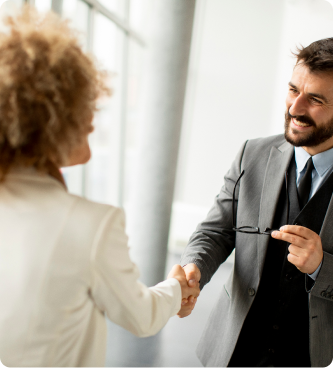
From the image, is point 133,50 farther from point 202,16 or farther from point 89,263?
point 89,263

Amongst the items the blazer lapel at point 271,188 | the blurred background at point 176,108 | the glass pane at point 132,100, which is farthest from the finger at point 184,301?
the glass pane at point 132,100

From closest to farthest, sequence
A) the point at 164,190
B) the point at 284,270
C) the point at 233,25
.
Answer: the point at 284,270, the point at 164,190, the point at 233,25

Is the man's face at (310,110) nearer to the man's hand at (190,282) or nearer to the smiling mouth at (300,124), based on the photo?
the smiling mouth at (300,124)

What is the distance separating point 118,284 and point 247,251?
870 mm

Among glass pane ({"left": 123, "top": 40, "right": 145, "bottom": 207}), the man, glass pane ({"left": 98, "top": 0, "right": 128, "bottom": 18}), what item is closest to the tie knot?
the man

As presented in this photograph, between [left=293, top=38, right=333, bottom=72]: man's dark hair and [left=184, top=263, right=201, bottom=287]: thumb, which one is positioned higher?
[left=293, top=38, right=333, bottom=72]: man's dark hair

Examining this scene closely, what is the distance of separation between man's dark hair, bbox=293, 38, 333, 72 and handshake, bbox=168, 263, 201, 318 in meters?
0.99

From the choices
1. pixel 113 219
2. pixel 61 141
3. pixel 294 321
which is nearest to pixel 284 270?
pixel 294 321

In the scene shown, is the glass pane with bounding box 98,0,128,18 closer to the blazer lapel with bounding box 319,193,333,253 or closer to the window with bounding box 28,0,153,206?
the window with bounding box 28,0,153,206

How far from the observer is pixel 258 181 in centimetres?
155

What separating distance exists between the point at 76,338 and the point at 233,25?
17.0ft

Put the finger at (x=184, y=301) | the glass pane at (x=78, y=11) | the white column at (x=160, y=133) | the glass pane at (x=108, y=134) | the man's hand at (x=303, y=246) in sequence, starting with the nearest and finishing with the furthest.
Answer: the man's hand at (x=303, y=246) → the finger at (x=184, y=301) → the white column at (x=160, y=133) → the glass pane at (x=78, y=11) → the glass pane at (x=108, y=134)

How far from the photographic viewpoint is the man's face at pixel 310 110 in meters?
1.41

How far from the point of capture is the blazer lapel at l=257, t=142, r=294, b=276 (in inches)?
55.7
